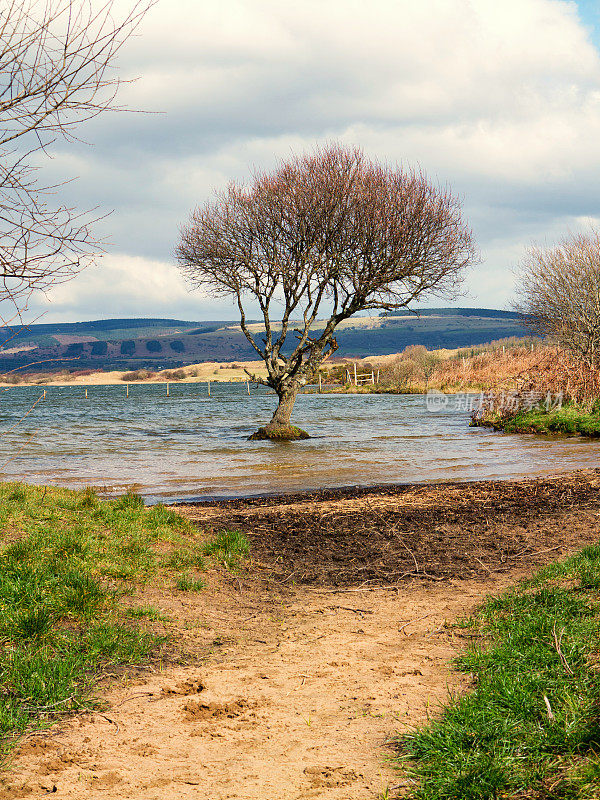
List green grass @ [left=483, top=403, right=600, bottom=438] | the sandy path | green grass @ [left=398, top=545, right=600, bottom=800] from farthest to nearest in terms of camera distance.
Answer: green grass @ [left=483, top=403, right=600, bottom=438], the sandy path, green grass @ [left=398, top=545, right=600, bottom=800]

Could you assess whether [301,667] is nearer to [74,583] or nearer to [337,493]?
[74,583]

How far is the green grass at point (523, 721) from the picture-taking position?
115 inches

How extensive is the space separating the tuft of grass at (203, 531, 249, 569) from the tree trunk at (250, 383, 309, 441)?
18167 millimetres

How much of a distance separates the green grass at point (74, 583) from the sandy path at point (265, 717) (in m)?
0.34

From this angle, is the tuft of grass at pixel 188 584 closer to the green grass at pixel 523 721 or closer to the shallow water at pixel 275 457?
the green grass at pixel 523 721

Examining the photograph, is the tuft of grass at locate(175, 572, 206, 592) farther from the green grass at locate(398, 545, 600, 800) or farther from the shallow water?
the shallow water

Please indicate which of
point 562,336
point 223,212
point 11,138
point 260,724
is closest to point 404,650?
point 260,724

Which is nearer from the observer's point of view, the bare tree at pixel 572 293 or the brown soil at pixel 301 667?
the brown soil at pixel 301 667

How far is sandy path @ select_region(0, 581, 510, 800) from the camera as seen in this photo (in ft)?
10.6

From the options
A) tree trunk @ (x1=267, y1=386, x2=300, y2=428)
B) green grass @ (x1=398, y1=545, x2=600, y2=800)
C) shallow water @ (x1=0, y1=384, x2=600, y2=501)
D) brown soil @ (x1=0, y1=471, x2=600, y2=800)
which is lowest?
shallow water @ (x1=0, y1=384, x2=600, y2=501)

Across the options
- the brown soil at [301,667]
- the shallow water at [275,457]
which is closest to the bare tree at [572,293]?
the shallow water at [275,457]

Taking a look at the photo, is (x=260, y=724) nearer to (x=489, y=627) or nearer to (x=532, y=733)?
(x=532, y=733)

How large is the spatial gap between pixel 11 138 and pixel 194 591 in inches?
172

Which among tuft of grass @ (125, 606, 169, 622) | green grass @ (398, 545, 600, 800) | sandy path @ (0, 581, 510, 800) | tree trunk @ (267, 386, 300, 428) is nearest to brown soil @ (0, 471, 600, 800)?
sandy path @ (0, 581, 510, 800)
